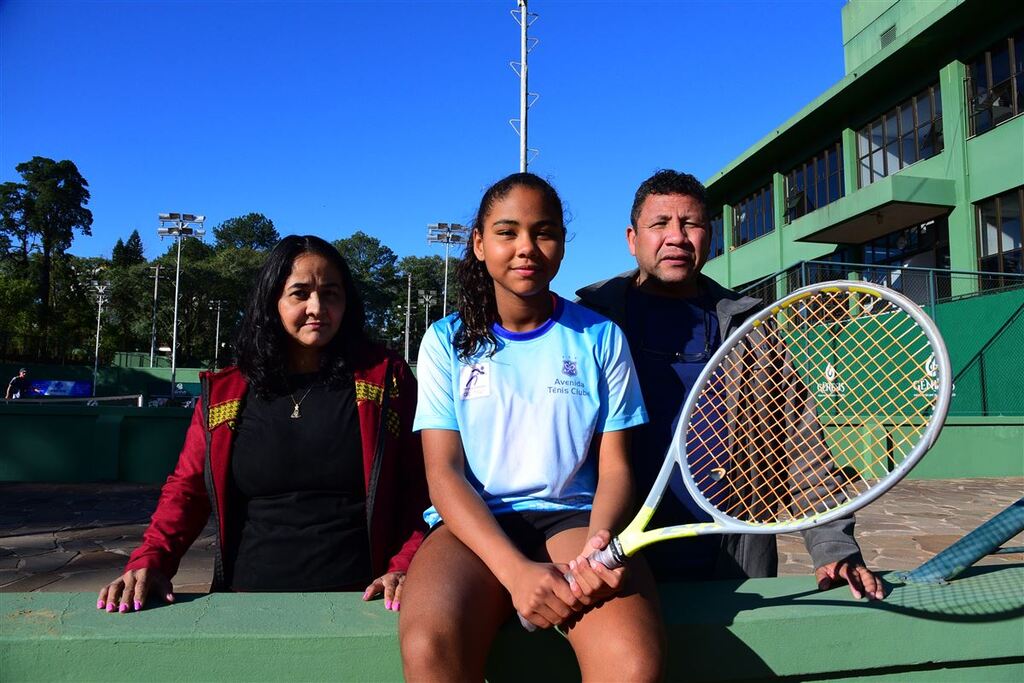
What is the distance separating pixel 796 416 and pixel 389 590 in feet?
3.62

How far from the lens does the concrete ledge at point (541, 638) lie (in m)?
1.39

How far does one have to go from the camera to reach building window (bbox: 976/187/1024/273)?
604 inches

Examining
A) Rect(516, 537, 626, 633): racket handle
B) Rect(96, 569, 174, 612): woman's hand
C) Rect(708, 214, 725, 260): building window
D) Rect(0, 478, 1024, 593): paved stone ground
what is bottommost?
Rect(0, 478, 1024, 593): paved stone ground

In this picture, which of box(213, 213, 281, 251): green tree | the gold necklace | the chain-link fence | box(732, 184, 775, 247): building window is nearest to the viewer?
the gold necklace

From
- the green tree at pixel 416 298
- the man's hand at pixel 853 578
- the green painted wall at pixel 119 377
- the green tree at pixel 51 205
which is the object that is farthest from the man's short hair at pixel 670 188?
the green tree at pixel 416 298

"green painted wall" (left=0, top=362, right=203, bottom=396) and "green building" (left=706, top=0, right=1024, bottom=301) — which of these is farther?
"green painted wall" (left=0, top=362, right=203, bottom=396)

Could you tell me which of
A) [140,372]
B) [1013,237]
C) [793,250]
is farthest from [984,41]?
[140,372]

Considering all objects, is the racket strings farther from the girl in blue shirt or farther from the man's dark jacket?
the girl in blue shirt

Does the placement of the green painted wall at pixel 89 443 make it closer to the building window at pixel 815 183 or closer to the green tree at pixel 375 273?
the building window at pixel 815 183

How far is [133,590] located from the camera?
1.60 m

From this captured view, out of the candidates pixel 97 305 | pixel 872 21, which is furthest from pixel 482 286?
pixel 97 305

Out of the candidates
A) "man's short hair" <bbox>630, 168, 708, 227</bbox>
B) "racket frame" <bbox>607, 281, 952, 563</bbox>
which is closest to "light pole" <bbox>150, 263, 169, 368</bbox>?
"man's short hair" <bbox>630, 168, 708, 227</bbox>

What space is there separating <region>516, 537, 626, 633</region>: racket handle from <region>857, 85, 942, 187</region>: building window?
19.5 metres

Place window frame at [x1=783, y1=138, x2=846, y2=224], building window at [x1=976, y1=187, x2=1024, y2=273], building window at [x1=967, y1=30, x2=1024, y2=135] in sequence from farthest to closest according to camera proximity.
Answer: window frame at [x1=783, y1=138, x2=846, y2=224] → building window at [x1=976, y1=187, x2=1024, y2=273] → building window at [x1=967, y1=30, x2=1024, y2=135]
